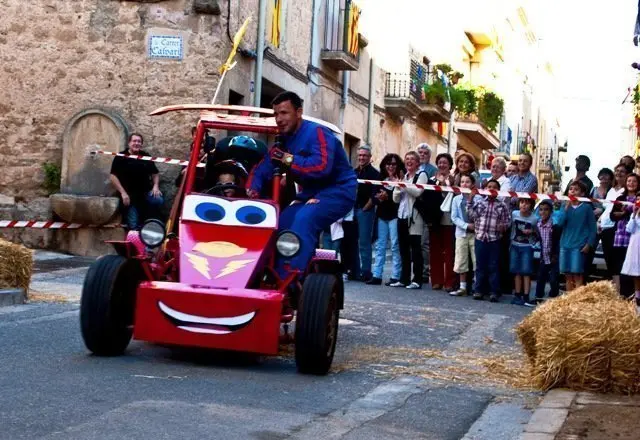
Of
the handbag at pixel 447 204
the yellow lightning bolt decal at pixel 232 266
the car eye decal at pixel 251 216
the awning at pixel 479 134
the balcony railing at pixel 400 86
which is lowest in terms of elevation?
the yellow lightning bolt decal at pixel 232 266

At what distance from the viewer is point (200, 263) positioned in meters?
8.09

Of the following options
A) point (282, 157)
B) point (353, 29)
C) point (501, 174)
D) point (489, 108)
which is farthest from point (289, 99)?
point (489, 108)

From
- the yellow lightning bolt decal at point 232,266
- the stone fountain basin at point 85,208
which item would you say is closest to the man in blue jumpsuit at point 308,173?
the yellow lightning bolt decal at point 232,266

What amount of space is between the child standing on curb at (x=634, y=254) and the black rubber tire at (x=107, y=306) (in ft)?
24.2

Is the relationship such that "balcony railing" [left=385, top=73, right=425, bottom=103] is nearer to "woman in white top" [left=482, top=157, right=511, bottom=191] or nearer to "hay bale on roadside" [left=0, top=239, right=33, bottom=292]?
"woman in white top" [left=482, top=157, right=511, bottom=191]

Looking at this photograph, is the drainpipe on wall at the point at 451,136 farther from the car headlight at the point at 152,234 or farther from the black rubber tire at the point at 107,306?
the black rubber tire at the point at 107,306

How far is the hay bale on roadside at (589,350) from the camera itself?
7461 mm

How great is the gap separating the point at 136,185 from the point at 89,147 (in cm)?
128

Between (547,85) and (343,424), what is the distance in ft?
295

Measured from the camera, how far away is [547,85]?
94.1m

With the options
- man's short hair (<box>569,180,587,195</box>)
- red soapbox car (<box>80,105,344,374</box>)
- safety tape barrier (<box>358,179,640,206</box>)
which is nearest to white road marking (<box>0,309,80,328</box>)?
red soapbox car (<box>80,105,344,374</box>)

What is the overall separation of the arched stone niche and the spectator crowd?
3.75 meters

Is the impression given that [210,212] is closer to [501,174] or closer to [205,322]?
[205,322]

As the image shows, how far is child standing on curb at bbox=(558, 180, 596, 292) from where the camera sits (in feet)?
49.0
